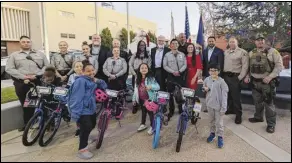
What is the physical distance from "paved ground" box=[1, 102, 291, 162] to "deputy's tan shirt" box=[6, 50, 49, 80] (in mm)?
1169

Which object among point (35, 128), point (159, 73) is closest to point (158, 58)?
point (159, 73)

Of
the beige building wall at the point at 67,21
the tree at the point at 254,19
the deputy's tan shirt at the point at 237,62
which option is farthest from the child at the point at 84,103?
the beige building wall at the point at 67,21

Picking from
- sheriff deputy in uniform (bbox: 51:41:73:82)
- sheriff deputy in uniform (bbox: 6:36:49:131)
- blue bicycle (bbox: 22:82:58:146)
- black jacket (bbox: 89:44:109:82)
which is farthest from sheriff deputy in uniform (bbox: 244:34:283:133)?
sheriff deputy in uniform (bbox: 6:36:49:131)

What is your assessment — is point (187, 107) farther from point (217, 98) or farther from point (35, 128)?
point (35, 128)

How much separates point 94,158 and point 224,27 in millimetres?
8062

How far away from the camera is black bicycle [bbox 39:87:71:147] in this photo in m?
3.97

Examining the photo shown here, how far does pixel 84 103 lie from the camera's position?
3377 mm

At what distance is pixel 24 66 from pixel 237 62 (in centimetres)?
417

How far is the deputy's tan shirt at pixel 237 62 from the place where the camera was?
471 centimetres

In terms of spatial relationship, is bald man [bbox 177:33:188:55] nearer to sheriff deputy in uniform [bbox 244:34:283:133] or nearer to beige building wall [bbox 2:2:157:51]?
sheriff deputy in uniform [bbox 244:34:283:133]

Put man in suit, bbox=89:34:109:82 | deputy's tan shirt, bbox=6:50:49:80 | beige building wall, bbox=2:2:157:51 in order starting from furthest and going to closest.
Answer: beige building wall, bbox=2:2:157:51 → man in suit, bbox=89:34:109:82 → deputy's tan shirt, bbox=6:50:49:80

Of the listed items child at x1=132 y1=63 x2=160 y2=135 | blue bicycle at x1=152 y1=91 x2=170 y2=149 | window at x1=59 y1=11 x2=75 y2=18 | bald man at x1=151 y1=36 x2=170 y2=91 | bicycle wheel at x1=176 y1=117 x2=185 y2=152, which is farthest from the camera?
window at x1=59 y1=11 x2=75 y2=18

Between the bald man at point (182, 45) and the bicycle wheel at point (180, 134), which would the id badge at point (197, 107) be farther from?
the bald man at point (182, 45)

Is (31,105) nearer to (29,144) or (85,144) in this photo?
(29,144)
